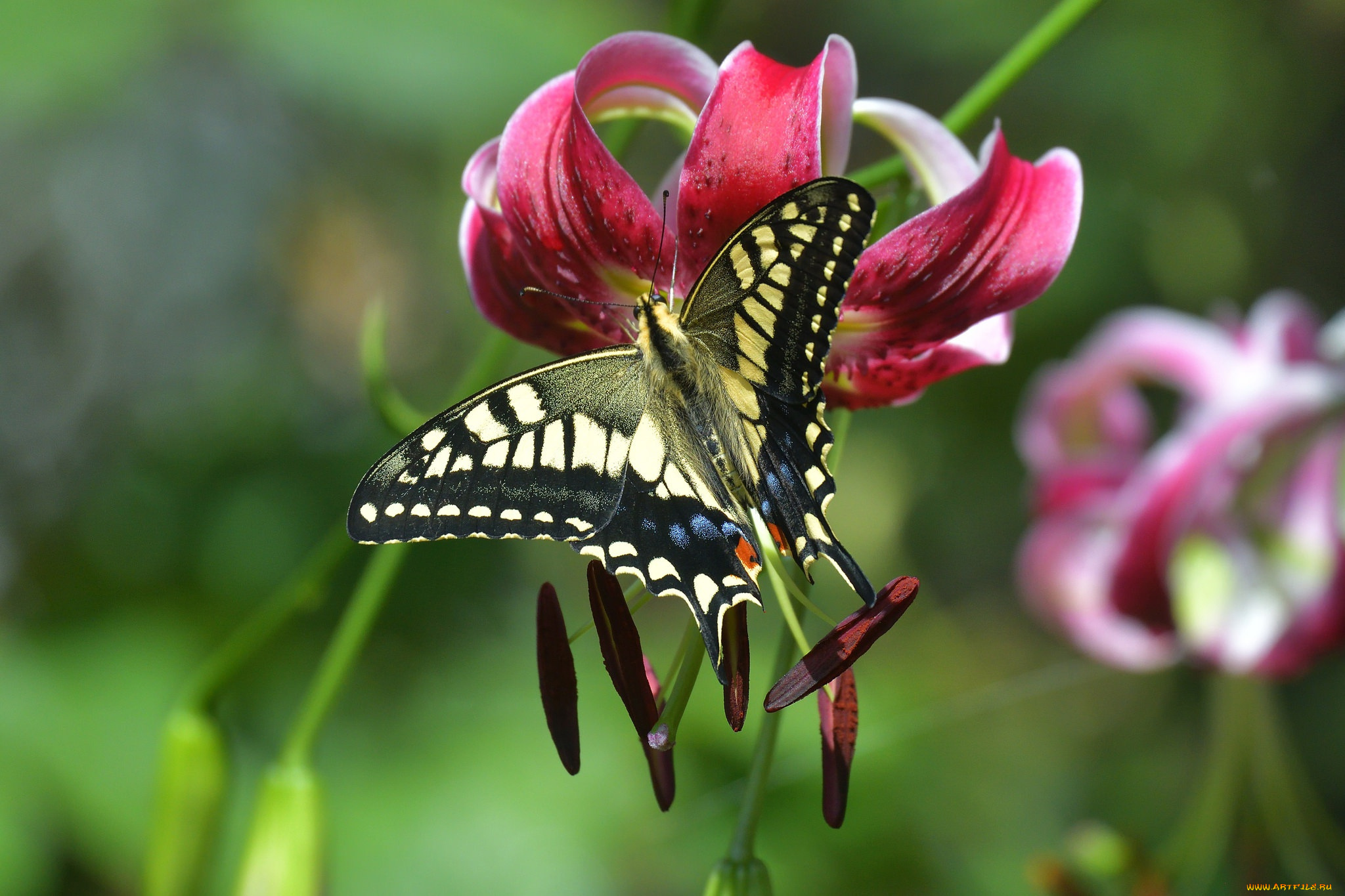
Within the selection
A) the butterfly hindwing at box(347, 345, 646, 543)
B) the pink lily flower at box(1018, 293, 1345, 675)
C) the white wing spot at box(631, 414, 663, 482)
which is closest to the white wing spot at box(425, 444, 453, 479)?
the butterfly hindwing at box(347, 345, 646, 543)

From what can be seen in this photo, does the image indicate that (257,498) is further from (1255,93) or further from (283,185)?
(1255,93)

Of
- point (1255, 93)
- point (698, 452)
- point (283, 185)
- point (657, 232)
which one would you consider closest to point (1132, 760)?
point (1255, 93)

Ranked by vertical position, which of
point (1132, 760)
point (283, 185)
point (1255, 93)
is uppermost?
point (283, 185)

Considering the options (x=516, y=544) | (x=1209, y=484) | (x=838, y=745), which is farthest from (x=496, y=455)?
(x=516, y=544)

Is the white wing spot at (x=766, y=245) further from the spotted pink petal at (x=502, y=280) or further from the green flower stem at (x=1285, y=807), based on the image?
the green flower stem at (x=1285, y=807)

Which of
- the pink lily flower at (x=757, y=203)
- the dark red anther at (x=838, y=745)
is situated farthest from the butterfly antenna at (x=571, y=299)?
the dark red anther at (x=838, y=745)

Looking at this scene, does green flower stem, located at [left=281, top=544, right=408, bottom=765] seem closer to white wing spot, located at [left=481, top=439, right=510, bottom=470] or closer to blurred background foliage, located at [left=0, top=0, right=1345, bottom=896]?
white wing spot, located at [left=481, top=439, right=510, bottom=470]

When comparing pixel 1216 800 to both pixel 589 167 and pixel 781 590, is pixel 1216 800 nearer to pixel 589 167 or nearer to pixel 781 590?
pixel 781 590
